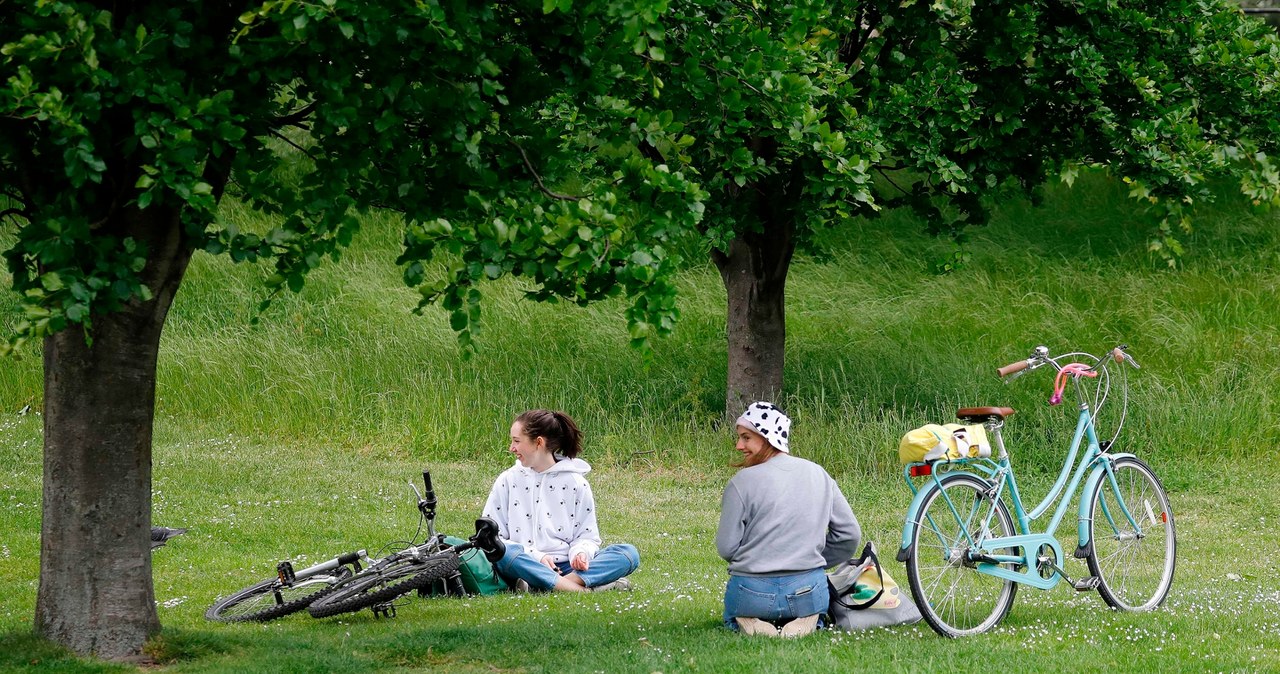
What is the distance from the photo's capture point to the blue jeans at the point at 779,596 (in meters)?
6.39

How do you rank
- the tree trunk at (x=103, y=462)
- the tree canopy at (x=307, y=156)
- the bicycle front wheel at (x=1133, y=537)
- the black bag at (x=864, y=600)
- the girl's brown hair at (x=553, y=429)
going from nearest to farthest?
the tree canopy at (x=307, y=156), the tree trunk at (x=103, y=462), the black bag at (x=864, y=600), the bicycle front wheel at (x=1133, y=537), the girl's brown hair at (x=553, y=429)

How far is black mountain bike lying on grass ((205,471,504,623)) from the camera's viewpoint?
691cm

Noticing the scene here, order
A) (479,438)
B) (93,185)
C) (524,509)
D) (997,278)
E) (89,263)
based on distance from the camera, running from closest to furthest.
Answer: (89,263), (93,185), (524,509), (479,438), (997,278)

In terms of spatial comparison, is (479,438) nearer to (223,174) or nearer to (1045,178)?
(1045,178)

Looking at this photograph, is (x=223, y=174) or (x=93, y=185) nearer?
(x=93, y=185)

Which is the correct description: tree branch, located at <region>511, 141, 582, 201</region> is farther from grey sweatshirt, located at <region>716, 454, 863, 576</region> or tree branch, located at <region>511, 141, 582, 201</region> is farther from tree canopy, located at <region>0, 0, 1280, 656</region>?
grey sweatshirt, located at <region>716, 454, 863, 576</region>

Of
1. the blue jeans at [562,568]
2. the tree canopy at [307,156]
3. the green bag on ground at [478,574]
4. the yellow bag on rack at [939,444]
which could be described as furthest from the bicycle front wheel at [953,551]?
the green bag on ground at [478,574]

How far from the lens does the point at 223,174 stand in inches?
236

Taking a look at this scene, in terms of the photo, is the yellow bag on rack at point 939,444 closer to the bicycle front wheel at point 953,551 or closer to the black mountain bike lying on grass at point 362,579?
the bicycle front wheel at point 953,551

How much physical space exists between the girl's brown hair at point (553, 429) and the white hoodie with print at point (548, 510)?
0.09 meters

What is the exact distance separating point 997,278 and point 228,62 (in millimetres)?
17071

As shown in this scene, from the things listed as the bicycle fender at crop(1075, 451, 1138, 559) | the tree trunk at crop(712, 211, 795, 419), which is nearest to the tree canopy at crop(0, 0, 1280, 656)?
the bicycle fender at crop(1075, 451, 1138, 559)

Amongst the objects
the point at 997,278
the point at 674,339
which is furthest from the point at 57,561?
the point at 997,278

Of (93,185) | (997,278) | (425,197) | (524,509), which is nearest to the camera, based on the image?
(93,185)
